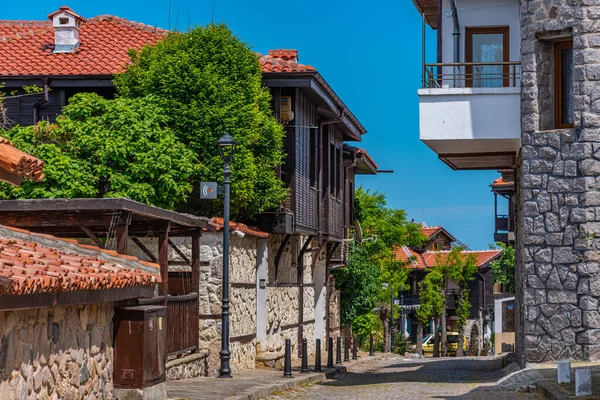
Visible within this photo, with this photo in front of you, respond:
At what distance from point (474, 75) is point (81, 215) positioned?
8532mm

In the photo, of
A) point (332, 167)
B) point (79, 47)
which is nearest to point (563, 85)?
point (79, 47)

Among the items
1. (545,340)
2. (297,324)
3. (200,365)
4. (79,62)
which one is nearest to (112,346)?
(200,365)

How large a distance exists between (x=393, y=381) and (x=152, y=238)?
5.63 m

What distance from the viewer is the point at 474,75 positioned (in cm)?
2062

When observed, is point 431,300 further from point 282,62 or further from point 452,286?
point 282,62

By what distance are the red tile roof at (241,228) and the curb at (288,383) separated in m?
3.14

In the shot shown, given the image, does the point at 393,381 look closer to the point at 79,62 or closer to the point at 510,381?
the point at 510,381

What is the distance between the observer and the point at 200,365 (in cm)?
→ 2031

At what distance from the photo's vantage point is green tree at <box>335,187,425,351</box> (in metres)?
37.1

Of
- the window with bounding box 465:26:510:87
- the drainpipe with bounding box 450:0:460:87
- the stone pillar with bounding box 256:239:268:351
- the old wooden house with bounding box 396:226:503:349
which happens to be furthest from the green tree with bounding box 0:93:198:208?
the old wooden house with bounding box 396:226:503:349

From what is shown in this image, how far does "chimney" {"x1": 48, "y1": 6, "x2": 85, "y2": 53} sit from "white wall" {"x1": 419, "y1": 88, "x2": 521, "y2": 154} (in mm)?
11241

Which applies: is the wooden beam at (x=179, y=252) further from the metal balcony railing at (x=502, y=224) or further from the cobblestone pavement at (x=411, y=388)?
the metal balcony railing at (x=502, y=224)

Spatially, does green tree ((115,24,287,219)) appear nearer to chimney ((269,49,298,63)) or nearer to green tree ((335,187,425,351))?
chimney ((269,49,298,63))

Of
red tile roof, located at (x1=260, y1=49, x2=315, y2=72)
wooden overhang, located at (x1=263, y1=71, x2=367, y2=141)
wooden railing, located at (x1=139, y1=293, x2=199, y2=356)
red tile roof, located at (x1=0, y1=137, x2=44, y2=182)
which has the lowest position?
wooden railing, located at (x1=139, y1=293, x2=199, y2=356)
